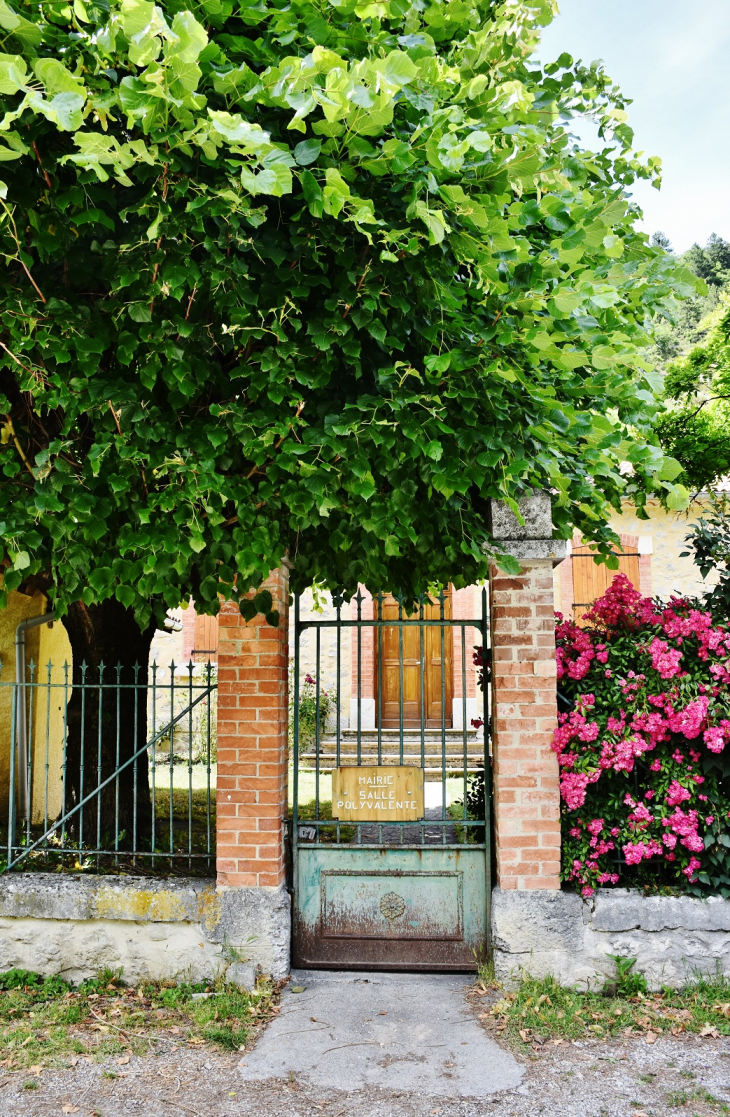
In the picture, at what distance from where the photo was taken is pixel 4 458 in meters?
3.09

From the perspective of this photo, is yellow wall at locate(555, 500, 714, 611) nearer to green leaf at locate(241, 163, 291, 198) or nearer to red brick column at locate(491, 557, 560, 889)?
red brick column at locate(491, 557, 560, 889)

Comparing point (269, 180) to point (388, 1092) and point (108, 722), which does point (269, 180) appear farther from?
point (108, 722)

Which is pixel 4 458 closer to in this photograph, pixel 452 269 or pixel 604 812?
pixel 452 269

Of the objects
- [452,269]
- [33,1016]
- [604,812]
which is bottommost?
[33,1016]

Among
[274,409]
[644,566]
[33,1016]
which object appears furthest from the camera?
[644,566]

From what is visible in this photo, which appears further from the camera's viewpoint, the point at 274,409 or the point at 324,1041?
the point at 324,1041

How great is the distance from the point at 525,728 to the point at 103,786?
8.06ft

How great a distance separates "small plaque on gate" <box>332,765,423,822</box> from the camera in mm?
4336

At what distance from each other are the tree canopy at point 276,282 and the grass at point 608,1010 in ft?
7.72

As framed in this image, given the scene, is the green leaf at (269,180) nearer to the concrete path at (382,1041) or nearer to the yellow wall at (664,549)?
the concrete path at (382,1041)

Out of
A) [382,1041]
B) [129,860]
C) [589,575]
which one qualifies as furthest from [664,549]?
[382,1041]

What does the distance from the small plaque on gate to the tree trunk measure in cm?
156

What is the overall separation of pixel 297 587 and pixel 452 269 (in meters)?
2.26

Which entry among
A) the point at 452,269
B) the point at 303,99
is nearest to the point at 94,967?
the point at 452,269
